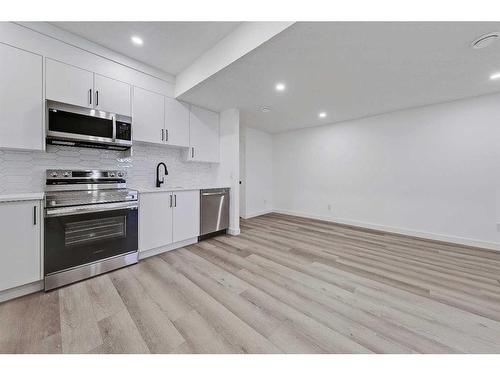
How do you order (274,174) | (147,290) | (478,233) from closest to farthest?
(147,290) < (478,233) < (274,174)

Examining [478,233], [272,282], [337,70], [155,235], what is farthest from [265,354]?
[478,233]

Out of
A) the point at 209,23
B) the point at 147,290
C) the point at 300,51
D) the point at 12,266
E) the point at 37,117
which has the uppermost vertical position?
the point at 209,23

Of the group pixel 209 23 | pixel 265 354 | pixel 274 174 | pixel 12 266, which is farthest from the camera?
pixel 274 174

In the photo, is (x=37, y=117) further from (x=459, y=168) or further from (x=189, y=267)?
(x=459, y=168)

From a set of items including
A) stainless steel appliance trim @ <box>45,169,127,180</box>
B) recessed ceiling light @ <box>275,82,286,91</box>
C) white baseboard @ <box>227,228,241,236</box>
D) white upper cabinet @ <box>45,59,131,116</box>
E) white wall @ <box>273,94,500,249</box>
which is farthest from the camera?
white baseboard @ <box>227,228,241,236</box>

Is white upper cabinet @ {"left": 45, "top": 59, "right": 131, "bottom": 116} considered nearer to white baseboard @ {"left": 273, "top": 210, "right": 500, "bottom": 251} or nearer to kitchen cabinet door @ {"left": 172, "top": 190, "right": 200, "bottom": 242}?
kitchen cabinet door @ {"left": 172, "top": 190, "right": 200, "bottom": 242}

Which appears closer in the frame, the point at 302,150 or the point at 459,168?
the point at 459,168

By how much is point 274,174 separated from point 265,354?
15.7 feet

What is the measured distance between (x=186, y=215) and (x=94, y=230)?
1113 mm

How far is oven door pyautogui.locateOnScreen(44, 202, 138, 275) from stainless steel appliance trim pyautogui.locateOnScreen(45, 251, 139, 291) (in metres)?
0.04

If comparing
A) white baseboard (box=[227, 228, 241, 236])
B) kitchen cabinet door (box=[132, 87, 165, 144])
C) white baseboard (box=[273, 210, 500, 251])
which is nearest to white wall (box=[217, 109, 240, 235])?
white baseboard (box=[227, 228, 241, 236])

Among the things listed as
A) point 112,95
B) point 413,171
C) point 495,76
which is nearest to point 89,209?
point 112,95

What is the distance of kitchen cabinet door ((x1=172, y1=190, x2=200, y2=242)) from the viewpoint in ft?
9.13

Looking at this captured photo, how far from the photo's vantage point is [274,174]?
5.68 m
